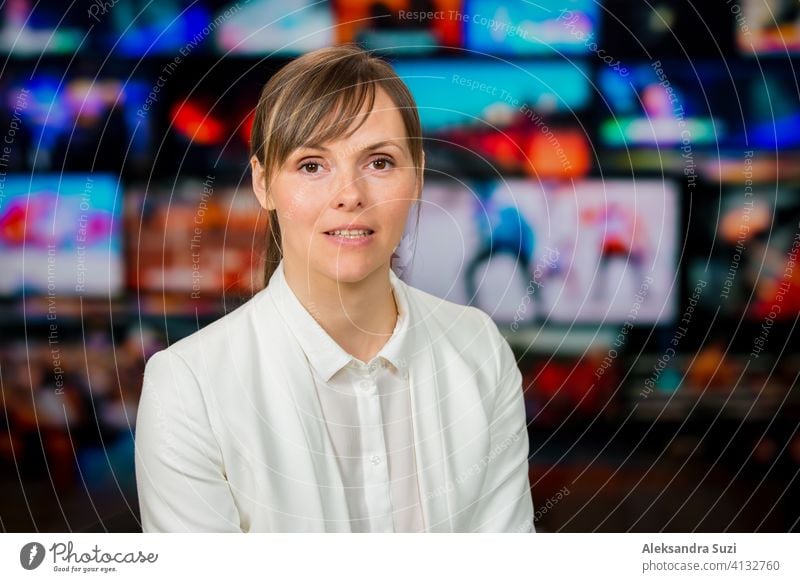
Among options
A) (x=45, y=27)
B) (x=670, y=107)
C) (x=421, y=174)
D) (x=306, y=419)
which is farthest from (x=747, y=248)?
(x=45, y=27)

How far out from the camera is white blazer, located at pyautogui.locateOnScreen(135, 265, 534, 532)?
1459mm

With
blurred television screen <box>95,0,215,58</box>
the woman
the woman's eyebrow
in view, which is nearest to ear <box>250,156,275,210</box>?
the woman

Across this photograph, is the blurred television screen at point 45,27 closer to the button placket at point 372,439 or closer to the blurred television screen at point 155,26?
the blurred television screen at point 155,26

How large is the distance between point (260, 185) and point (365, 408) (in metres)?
0.38

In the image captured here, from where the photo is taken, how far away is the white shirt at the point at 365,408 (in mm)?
1487

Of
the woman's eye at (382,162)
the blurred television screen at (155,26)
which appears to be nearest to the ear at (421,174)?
the woman's eye at (382,162)

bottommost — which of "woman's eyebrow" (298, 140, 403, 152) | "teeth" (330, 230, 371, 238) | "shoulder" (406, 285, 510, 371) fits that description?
"shoulder" (406, 285, 510, 371)

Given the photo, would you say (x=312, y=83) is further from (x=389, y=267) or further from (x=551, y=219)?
(x=551, y=219)

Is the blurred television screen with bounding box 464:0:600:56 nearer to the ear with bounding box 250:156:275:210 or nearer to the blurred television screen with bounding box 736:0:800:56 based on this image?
the blurred television screen with bounding box 736:0:800:56

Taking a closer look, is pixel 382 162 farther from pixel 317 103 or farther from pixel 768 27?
pixel 768 27

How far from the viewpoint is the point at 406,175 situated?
4.80 ft

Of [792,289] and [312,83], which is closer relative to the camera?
[312,83]
